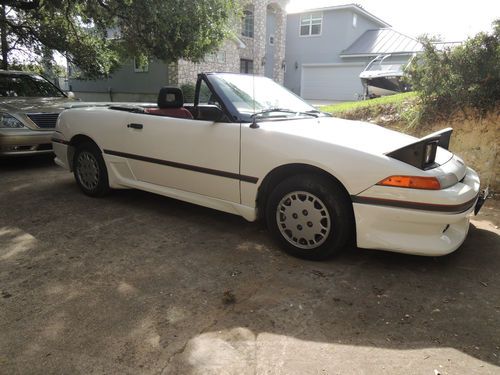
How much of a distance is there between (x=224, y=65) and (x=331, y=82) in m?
7.22

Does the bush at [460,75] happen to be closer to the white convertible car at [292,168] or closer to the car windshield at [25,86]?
the white convertible car at [292,168]

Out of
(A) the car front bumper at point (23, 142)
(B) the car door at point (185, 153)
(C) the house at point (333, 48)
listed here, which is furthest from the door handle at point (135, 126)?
(C) the house at point (333, 48)

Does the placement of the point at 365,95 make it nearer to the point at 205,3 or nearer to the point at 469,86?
the point at 205,3

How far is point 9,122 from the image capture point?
6.55 meters

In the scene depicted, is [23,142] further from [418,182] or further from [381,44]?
[381,44]

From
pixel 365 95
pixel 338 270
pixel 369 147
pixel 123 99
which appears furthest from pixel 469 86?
pixel 123 99

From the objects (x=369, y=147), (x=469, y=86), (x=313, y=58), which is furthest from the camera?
(x=313, y=58)

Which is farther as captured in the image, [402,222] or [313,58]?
[313,58]

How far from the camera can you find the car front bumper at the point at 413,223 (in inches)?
111

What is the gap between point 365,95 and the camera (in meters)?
15.9

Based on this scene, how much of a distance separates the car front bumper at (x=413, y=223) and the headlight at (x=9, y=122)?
5906 mm

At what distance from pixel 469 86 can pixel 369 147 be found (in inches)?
141

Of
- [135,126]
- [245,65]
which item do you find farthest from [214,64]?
[135,126]

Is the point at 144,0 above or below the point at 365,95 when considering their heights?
above
